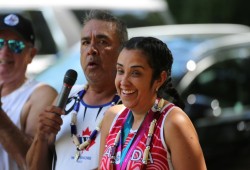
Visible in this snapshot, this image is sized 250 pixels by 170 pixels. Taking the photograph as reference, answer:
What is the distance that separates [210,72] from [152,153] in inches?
130

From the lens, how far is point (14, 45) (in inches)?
184

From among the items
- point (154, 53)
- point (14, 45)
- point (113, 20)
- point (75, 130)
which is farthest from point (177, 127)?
point (14, 45)

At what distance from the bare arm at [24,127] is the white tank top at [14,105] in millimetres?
32

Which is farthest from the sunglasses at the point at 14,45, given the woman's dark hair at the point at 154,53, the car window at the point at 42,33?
the car window at the point at 42,33

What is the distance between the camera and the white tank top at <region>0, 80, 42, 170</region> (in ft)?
14.7

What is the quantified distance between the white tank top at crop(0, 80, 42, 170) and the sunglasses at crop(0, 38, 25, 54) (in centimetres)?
22

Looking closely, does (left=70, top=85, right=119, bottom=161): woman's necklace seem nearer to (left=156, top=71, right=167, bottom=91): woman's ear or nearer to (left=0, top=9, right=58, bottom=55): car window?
(left=156, top=71, right=167, bottom=91): woman's ear

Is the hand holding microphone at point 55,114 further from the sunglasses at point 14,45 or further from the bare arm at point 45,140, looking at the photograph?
the sunglasses at point 14,45

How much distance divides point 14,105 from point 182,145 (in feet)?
5.21

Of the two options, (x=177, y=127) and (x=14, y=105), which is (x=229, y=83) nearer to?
(x=14, y=105)

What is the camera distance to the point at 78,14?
970 cm

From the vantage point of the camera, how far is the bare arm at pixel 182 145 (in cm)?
330

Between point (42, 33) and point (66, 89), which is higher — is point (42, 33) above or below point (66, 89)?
above

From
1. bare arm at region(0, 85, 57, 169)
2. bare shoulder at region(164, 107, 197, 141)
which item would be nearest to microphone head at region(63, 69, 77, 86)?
bare arm at region(0, 85, 57, 169)
